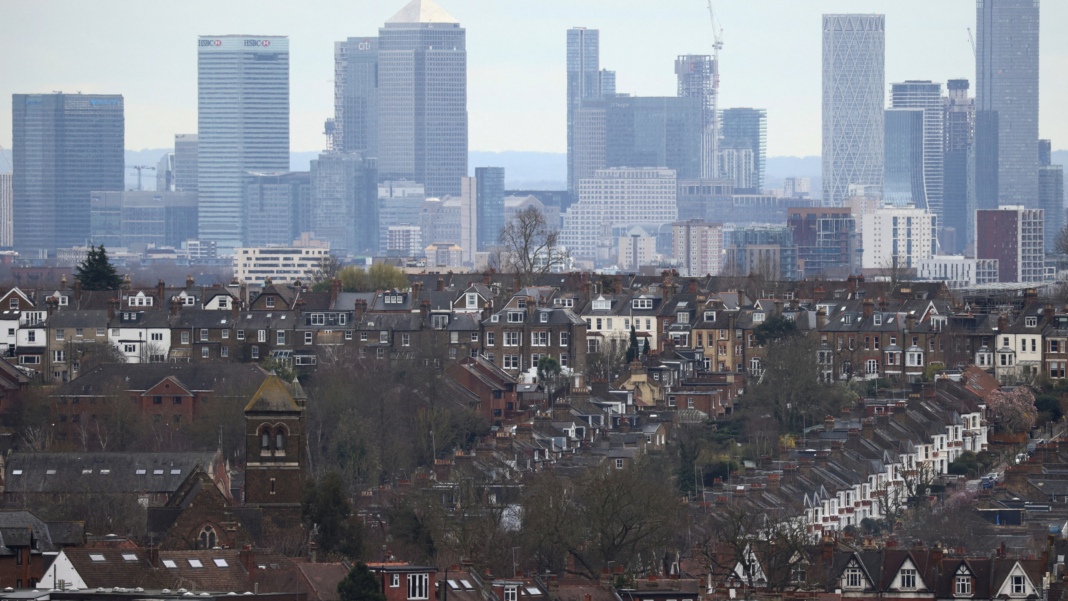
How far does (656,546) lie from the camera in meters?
54.5

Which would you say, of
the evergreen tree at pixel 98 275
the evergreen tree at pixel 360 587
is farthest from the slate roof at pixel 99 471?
the evergreen tree at pixel 98 275

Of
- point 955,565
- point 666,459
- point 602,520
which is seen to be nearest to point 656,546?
point 602,520

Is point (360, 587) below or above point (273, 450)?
below

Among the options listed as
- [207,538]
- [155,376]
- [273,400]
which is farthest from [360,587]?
[155,376]

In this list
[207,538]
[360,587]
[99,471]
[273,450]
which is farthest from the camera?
[99,471]

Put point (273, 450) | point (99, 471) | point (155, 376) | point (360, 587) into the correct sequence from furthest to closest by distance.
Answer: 1. point (155, 376)
2. point (99, 471)
3. point (273, 450)
4. point (360, 587)

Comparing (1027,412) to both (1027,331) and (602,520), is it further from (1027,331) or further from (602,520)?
(602,520)

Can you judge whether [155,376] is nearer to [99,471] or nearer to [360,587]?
[99,471]

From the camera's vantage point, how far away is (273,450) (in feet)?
188

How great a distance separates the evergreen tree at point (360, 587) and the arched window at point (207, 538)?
427 inches

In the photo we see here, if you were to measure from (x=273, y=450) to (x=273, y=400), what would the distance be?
129 centimetres

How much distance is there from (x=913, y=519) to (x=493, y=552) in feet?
64.2

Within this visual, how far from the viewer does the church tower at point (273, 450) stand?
5678 centimetres

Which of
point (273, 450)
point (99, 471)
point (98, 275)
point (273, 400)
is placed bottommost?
point (99, 471)
